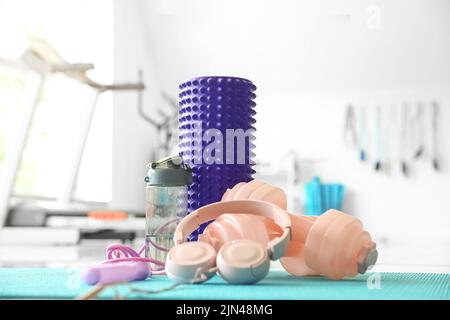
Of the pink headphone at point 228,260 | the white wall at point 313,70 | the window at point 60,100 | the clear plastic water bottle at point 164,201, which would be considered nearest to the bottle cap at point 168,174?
→ the clear plastic water bottle at point 164,201

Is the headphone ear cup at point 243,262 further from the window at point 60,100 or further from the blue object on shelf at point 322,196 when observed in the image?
the blue object on shelf at point 322,196

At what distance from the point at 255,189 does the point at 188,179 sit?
0.28ft

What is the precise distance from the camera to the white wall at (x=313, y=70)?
1.58m

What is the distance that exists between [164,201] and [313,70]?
5.28 feet

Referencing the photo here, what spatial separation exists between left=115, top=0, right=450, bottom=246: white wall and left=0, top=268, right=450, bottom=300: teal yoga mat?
0.70 meters

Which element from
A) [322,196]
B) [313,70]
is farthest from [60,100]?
[322,196]

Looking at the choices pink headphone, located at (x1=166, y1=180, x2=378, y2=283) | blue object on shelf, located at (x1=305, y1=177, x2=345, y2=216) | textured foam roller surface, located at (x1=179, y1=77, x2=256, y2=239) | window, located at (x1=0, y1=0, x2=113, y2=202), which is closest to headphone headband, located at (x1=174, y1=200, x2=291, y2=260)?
pink headphone, located at (x1=166, y1=180, x2=378, y2=283)

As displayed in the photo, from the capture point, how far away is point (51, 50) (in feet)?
4.99

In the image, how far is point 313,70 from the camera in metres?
2.13

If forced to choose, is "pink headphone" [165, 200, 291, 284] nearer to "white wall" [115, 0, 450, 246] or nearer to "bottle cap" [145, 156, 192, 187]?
"bottle cap" [145, 156, 192, 187]

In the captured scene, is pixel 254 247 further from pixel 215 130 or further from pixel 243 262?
pixel 215 130

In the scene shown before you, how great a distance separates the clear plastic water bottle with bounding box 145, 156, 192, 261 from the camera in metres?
0.60
